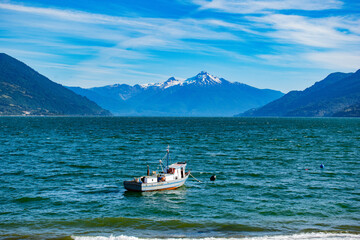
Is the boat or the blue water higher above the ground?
the boat

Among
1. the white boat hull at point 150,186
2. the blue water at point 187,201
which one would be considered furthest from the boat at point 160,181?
the blue water at point 187,201

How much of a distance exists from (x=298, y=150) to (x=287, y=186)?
43.4 meters

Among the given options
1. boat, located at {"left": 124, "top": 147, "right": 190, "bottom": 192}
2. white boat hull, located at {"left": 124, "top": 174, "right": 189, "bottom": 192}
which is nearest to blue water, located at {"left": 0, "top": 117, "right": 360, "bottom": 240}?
white boat hull, located at {"left": 124, "top": 174, "right": 189, "bottom": 192}

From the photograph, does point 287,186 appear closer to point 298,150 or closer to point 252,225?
point 252,225

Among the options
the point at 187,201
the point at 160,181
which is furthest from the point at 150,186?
the point at 187,201

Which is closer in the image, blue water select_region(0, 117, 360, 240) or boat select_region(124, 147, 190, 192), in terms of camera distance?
blue water select_region(0, 117, 360, 240)

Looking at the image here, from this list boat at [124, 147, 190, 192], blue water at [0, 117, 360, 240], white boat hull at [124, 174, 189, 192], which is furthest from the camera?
boat at [124, 147, 190, 192]

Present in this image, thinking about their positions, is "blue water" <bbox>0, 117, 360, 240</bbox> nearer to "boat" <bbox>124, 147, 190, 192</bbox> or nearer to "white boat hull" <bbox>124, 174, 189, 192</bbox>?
"white boat hull" <bbox>124, 174, 189, 192</bbox>

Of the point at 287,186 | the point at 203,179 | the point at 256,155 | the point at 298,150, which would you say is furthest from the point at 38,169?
the point at 298,150

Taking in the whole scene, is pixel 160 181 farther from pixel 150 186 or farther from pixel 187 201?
pixel 187 201

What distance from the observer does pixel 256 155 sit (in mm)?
77938

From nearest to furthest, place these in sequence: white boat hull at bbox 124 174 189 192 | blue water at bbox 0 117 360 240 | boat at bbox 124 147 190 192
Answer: blue water at bbox 0 117 360 240 < white boat hull at bbox 124 174 189 192 < boat at bbox 124 147 190 192

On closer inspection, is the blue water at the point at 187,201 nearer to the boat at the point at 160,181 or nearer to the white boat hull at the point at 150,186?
the white boat hull at the point at 150,186

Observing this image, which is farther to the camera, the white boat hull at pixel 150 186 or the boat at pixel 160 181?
the boat at pixel 160 181
